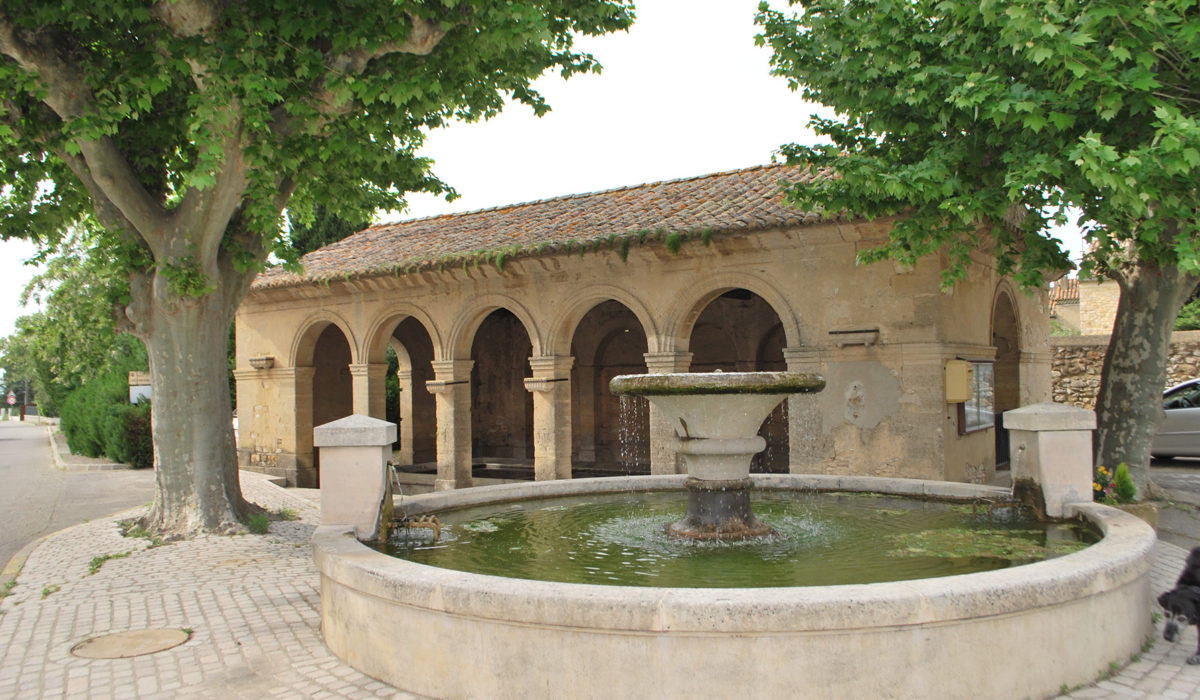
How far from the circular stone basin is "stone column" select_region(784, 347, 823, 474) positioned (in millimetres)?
6404

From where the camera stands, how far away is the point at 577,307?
504 inches

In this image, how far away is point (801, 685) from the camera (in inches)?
140

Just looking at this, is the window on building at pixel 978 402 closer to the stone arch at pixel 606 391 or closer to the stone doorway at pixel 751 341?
the stone doorway at pixel 751 341

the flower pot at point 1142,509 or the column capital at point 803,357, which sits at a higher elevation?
the column capital at point 803,357

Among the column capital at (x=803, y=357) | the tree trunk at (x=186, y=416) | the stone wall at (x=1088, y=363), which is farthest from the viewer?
the stone wall at (x=1088, y=363)

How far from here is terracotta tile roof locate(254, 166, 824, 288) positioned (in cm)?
1127

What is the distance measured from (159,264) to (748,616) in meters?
7.17

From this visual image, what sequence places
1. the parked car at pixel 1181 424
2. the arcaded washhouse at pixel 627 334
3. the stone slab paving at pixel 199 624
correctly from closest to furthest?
1. the stone slab paving at pixel 199 624
2. the arcaded washhouse at pixel 627 334
3. the parked car at pixel 1181 424

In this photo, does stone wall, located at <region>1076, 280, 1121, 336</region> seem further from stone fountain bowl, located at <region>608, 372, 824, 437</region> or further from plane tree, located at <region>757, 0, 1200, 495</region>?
stone fountain bowl, located at <region>608, 372, 824, 437</region>

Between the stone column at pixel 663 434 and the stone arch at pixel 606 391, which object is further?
the stone arch at pixel 606 391

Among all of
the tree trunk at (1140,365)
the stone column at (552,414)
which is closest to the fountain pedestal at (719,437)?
the tree trunk at (1140,365)

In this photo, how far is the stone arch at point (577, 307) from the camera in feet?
40.1

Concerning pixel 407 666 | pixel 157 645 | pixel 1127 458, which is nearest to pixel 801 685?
pixel 407 666

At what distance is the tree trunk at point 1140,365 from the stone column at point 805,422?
315cm
